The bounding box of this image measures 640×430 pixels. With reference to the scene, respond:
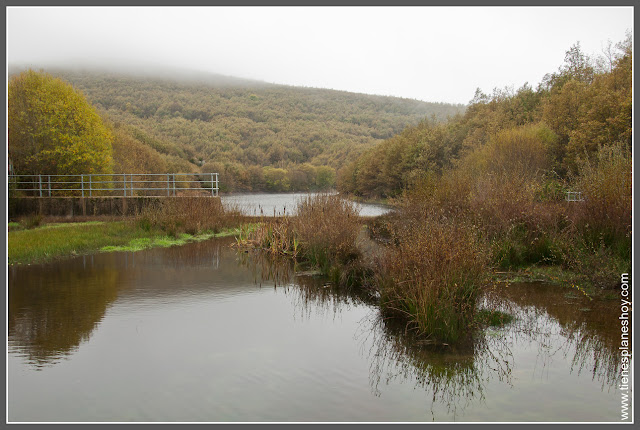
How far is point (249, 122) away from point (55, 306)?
80.6 meters

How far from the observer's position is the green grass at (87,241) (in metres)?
12.5

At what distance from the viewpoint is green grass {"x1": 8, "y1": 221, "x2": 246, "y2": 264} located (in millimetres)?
12490

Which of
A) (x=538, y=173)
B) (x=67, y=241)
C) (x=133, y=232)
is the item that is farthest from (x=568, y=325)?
(x=538, y=173)

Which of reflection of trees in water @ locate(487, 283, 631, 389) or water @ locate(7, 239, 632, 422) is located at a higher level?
reflection of trees in water @ locate(487, 283, 631, 389)

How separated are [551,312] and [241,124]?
80432 millimetres

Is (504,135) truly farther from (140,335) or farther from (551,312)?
(140,335)

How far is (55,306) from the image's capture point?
8055 millimetres

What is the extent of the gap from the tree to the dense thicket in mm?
17350

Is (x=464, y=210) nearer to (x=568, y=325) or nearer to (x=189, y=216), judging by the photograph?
(x=568, y=325)

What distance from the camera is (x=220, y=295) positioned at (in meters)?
9.05

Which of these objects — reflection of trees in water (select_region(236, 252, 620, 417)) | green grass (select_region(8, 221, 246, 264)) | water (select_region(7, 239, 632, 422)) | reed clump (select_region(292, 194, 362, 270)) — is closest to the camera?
water (select_region(7, 239, 632, 422))

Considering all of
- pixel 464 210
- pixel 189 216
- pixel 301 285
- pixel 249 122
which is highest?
pixel 249 122

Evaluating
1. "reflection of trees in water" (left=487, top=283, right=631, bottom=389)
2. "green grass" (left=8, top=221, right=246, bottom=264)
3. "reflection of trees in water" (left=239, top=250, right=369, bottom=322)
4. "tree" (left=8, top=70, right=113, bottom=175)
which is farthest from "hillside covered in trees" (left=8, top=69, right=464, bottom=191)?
"reflection of trees in water" (left=487, top=283, right=631, bottom=389)

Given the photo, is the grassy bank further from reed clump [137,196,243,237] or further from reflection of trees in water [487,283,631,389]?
reflection of trees in water [487,283,631,389]
